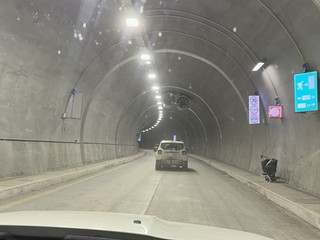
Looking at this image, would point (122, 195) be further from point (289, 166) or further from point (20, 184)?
point (289, 166)

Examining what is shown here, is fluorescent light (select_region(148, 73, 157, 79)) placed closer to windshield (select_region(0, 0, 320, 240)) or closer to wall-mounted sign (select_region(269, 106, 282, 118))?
windshield (select_region(0, 0, 320, 240))

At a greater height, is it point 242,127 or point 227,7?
point 227,7

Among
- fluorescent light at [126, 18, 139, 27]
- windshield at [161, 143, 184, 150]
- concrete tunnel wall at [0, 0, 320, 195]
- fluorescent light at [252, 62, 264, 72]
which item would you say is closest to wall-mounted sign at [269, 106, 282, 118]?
concrete tunnel wall at [0, 0, 320, 195]

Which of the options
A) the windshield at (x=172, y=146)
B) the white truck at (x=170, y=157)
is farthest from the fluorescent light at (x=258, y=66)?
the windshield at (x=172, y=146)

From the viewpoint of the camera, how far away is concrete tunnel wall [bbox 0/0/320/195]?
42.0 ft

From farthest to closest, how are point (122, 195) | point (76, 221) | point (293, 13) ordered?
point (122, 195) < point (293, 13) < point (76, 221)

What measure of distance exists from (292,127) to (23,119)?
32.9ft

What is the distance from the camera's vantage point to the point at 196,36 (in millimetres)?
19109

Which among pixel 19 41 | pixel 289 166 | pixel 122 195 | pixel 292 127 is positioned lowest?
pixel 122 195

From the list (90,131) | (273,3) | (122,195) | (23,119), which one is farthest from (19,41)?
(90,131)

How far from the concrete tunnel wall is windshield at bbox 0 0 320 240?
0.06 metres

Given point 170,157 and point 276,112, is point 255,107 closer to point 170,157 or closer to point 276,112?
point 276,112

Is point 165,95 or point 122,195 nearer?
point 122,195

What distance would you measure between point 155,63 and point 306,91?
14.3 meters
